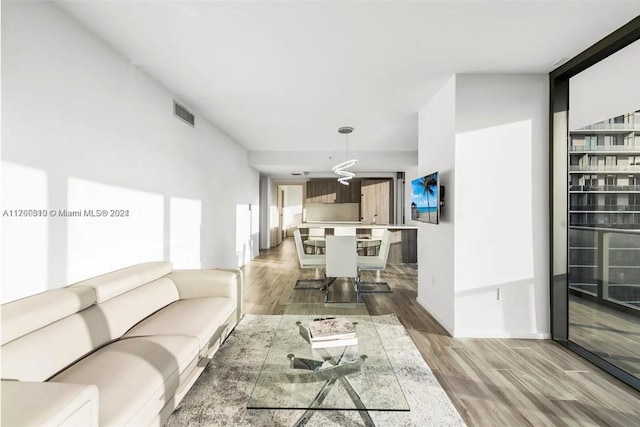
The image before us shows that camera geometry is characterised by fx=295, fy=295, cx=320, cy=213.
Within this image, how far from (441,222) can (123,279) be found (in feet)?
10.4

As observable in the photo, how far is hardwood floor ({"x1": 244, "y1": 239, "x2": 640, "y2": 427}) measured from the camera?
75.0 inches

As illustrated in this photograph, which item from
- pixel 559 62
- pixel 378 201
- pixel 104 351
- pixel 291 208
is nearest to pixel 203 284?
pixel 104 351

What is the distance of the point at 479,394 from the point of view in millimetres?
2127

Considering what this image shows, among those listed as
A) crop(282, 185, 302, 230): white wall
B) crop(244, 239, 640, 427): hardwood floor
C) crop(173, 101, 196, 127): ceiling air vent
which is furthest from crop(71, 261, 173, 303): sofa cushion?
crop(282, 185, 302, 230): white wall

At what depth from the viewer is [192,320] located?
2.31 m

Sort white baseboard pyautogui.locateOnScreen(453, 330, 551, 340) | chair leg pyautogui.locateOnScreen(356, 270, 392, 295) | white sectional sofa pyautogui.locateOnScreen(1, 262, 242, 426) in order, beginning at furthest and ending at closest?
chair leg pyautogui.locateOnScreen(356, 270, 392, 295) < white baseboard pyautogui.locateOnScreen(453, 330, 551, 340) < white sectional sofa pyautogui.locateOnScreen(1, 262, 242, 426)

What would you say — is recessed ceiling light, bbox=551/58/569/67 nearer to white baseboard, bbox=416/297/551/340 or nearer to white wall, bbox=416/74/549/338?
white wall, bbox=416/74/549/338

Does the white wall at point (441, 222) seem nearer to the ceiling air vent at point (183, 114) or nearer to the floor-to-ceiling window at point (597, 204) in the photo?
the floor-to-ceiling window at point (597, 204)

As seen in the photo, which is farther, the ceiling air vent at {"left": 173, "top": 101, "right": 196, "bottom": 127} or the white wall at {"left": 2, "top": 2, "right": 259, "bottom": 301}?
the ceiling air vent at {"left": 173, "top": 101, "right": 196, "bottom": 127}

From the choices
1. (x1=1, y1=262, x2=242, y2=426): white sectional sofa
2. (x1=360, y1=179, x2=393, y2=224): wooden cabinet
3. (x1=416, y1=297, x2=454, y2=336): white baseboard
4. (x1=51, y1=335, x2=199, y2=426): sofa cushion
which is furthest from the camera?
(x1=360, y1=179, x2=393, y2=224): wooden cabinet

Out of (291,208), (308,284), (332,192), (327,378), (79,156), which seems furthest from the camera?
(291,208)

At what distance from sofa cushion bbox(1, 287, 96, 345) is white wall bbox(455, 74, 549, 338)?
10.5 ft

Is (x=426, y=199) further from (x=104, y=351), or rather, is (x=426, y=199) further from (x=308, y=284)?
(x=104, y=351)

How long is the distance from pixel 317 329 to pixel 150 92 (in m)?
2.94
